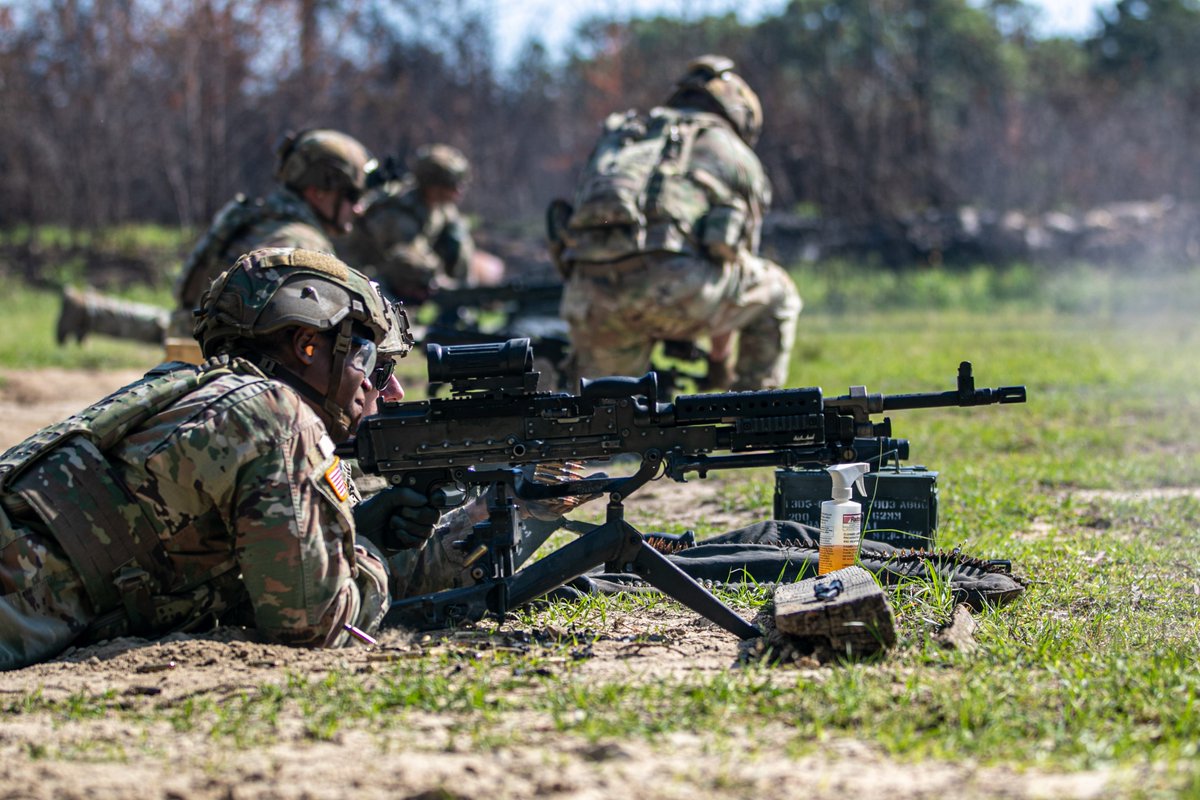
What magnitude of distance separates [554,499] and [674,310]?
419 centimetres

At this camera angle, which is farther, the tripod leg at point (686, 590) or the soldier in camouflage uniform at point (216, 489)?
the tripod leg at point (686, 590)

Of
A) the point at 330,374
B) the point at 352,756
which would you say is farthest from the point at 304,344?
the point at 352,756

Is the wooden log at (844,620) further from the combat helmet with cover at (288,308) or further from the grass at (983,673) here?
the combat helmet with cover at (288,308)

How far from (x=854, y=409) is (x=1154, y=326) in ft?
43.9

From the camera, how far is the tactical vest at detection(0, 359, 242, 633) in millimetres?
3729

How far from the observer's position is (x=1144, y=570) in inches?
208

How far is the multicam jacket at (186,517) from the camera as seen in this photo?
145 inches

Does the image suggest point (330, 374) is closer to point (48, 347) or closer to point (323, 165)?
point (323, 165)

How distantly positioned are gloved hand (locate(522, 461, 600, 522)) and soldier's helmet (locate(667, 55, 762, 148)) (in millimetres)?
5023

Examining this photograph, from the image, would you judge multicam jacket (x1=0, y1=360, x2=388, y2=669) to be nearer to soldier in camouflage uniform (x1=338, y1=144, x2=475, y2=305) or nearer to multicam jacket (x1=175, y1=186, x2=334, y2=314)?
multicam jacket (x1=175, y1=186, x2=334, y2=314)

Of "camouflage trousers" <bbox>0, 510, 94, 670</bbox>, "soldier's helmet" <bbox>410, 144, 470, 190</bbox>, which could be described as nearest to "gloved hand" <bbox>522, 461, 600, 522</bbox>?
"camouflage trousers" <bbox>0, 510, 94, 670</bbox>

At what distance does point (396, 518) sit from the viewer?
170 inches

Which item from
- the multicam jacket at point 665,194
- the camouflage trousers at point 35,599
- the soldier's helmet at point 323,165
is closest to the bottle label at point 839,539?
the camouflage trousers at point 35,599

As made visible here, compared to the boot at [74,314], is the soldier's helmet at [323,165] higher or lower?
higher
